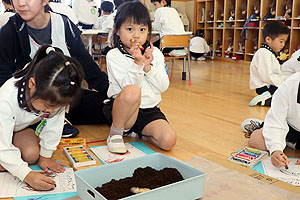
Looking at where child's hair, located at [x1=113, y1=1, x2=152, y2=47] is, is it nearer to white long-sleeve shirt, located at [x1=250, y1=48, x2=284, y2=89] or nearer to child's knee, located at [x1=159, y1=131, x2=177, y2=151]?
child's knee, located at [x1=159, y1=131, x2=177, y2=151]

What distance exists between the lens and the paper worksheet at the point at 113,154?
140 centimetres

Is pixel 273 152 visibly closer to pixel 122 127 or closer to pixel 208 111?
pixel 122 127

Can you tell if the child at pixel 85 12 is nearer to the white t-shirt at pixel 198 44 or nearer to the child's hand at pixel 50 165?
the white t-shirt at pixel 198 44

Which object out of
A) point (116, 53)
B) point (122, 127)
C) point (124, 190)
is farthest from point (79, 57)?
point (124, 190)

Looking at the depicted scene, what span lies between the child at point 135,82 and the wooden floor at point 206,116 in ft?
0.34

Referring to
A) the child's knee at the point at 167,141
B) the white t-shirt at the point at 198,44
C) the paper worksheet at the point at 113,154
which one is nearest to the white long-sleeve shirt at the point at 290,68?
the child's knee at the point at 167,141

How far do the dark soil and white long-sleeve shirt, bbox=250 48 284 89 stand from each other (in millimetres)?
1851

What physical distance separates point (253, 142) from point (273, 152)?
0.24 meters

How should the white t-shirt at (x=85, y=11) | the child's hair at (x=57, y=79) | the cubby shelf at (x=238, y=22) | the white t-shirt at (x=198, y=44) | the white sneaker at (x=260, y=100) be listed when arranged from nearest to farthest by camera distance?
the child's hair at (x=57, y=79), the white sneaker at (x=260, y=100), the cubby shelf at (x=238, y=22), the white t-shirt at (x=85, y=11), the white t-shirt at (x=198, y=44)

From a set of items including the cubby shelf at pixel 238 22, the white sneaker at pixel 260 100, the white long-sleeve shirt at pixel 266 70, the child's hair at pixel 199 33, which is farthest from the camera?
the child's hair at pixel 199 33

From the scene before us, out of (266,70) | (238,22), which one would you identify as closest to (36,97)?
(266,70)

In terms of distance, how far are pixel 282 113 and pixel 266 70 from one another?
4.61 feet

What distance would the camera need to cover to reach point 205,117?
7.00ft

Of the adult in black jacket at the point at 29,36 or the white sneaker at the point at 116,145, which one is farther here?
the adult in black jacket at the point at 29,36
